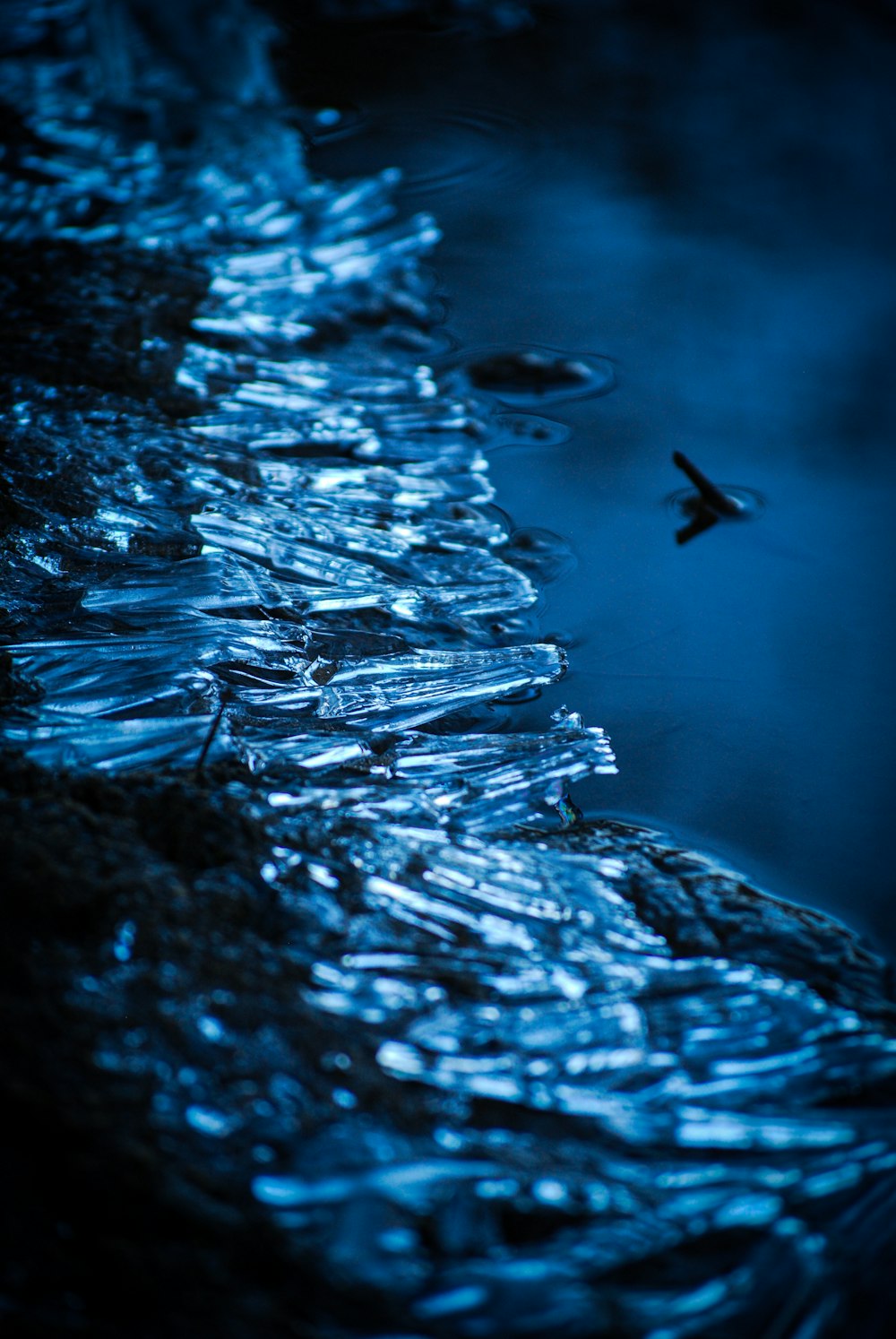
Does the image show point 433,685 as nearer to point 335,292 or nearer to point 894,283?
point 335,292

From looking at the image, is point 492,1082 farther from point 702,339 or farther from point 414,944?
point 702,339

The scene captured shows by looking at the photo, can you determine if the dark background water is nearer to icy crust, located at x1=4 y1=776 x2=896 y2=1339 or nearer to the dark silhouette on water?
the dark silhouette on water

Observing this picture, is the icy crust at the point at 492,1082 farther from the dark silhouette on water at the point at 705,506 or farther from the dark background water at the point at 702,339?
the dark silhouette on water at the point at 705,506

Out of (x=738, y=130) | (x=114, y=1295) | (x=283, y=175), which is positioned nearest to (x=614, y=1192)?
(x=114, y=1295)

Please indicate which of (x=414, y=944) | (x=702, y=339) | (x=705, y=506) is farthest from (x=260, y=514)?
(x=702, y=339)

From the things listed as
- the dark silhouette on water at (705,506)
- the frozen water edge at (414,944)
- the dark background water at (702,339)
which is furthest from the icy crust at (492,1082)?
the dark silhouette on water at (705,506)

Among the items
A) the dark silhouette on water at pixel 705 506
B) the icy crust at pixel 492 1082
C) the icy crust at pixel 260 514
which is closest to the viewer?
the icy crust at pixel 492 1082
